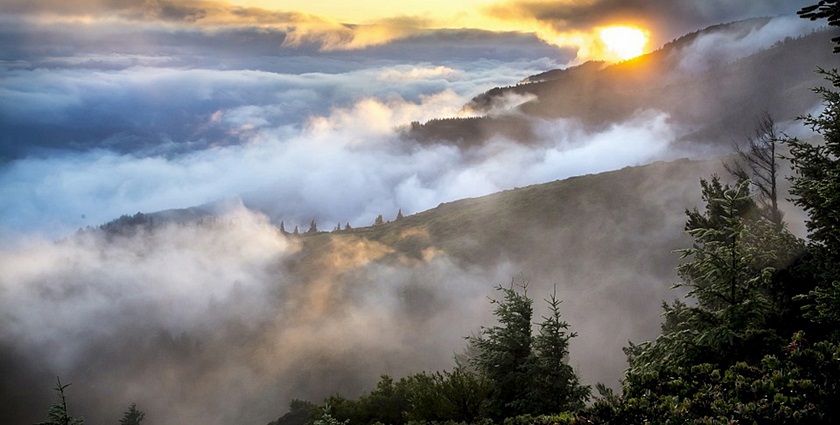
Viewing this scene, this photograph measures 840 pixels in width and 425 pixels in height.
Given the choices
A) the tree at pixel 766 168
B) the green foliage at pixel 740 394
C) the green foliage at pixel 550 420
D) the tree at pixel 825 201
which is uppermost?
the tree at pixel 766 168

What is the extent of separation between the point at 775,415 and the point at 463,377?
17.1 metres

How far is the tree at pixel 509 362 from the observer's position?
81.1ft

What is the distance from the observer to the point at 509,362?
82.9 feet

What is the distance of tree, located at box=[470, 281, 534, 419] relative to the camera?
81.1 ft

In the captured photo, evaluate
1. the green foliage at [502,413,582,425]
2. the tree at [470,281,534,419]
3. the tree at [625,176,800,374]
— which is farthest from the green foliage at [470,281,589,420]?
the green foliage at [502,413,582,425]

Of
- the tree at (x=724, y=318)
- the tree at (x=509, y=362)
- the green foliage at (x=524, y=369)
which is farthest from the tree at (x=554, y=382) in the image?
the tree at (x=724, y=318)

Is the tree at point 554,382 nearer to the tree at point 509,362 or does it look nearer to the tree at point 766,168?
the tree at point 509,362

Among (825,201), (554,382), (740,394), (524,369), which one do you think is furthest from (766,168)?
(740,394)

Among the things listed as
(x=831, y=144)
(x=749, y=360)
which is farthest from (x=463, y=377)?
(x=831, y=144)

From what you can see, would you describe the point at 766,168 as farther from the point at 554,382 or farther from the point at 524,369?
the point at 524,369

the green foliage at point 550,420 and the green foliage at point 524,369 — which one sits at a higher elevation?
the green foliage at point 524,369

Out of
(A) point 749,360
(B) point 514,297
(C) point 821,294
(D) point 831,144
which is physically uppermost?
(D) point 831,144

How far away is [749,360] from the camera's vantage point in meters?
17.6

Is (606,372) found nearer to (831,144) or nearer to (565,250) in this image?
(565,250)
